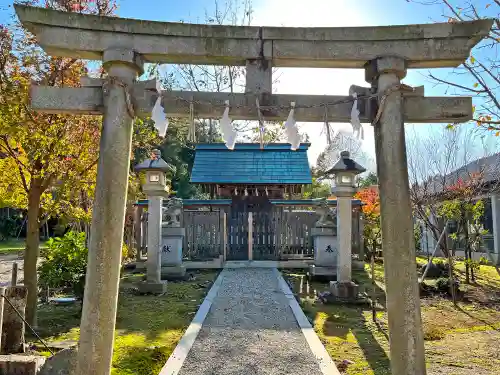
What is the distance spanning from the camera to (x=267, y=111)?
13.9 feet

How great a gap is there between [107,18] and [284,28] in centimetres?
189

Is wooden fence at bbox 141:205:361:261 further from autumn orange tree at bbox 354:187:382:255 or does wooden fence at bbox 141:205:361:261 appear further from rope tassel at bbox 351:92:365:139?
rope tassel at bbox 351:92:365:139

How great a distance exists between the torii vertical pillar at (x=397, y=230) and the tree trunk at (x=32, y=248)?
555cm

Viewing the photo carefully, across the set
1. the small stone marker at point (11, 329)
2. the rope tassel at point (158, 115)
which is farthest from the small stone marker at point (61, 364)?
the rope tassel at point (158, 115)

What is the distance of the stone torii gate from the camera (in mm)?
3730

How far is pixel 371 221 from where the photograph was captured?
16.8m

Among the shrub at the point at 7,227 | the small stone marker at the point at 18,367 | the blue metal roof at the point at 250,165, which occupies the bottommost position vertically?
the small stone marker at the point at 18,367

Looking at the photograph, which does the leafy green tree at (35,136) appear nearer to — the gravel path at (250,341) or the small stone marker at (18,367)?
the small stone marker at (18,367)

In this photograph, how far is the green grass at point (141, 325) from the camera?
504 centimetres

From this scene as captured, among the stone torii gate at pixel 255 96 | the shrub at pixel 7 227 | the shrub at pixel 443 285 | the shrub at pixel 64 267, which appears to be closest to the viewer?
the stone torii gate at pixel 255 96

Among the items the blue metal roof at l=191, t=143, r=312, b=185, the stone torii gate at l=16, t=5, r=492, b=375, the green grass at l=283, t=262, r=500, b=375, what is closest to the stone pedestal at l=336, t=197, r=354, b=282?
the green grass at l=283, t=262, r=500, b=375

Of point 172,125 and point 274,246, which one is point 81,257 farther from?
point 172,125

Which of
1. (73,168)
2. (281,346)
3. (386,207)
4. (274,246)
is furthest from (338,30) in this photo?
(274,246)

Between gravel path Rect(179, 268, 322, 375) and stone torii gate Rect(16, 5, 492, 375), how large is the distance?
159 cm
